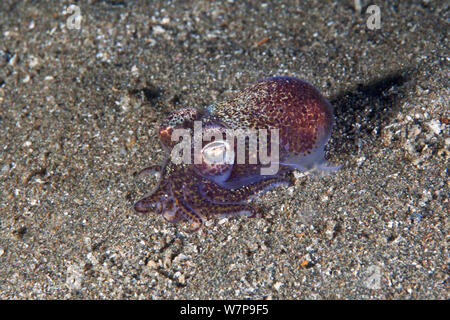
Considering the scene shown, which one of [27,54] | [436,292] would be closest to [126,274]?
[436,292]

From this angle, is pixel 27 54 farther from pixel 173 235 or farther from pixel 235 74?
pixel 173 235

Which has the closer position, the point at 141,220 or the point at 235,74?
the point at 141,220

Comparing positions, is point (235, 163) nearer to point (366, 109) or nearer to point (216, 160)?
point (216, 160)

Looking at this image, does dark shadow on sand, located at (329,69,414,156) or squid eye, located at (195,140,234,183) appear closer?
squid eye, located at (195,140,234,183)

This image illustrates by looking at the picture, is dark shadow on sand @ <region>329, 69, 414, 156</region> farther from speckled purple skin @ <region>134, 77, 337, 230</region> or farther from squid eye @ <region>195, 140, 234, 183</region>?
squid eye @ <region>195, 140, 234, 183</region>

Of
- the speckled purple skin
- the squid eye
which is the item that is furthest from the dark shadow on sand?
the squid eye

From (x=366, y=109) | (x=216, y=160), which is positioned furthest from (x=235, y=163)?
(x=366, y=109)
